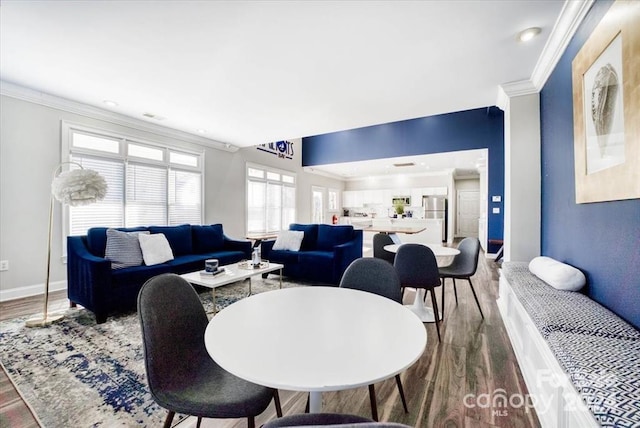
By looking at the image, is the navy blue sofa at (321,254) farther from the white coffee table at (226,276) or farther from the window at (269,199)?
the window at (269,199)

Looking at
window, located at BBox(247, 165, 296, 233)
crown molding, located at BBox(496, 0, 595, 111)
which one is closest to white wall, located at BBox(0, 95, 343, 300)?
window, located at BBox(247, 165, 296, 233)

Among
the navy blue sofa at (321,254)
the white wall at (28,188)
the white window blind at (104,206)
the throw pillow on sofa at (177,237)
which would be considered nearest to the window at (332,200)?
the navy blue sofa at (321,254)

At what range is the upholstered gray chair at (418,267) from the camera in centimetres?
250

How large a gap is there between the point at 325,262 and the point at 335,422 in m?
3.17

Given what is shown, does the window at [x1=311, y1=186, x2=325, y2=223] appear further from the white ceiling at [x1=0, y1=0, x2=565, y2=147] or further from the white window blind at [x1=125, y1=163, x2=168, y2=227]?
the white ceiling at [x1=0, y1=0, x2=565, y2=147]

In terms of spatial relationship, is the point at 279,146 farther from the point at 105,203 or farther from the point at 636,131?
the point at 636,131

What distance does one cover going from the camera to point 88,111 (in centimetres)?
386

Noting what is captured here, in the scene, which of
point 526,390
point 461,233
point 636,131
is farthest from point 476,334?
point 461,233

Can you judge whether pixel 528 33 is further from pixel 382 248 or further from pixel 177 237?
pixel 177 237

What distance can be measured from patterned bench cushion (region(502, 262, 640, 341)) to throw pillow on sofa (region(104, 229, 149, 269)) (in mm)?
3860

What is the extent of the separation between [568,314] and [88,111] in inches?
224

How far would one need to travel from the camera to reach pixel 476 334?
2471 mm

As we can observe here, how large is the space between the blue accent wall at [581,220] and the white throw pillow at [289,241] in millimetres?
3276

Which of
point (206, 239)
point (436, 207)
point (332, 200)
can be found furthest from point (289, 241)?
point (436, 207)
